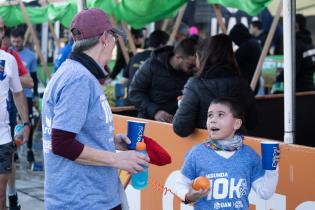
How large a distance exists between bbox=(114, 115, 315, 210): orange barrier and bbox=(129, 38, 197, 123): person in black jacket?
275 millimetres

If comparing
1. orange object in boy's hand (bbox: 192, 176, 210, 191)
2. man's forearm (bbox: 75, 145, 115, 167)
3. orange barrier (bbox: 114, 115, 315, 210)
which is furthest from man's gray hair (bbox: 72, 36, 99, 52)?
orange barrier (bbox: 114, 115, 315, 210)

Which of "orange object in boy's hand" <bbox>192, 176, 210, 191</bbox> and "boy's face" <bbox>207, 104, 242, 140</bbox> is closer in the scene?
"orange object in boy's hand" <bbox>192, 176, 210, 191</bbox>

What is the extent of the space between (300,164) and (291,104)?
522 mm

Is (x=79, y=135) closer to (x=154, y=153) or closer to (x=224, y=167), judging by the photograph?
(x=154, y=153)

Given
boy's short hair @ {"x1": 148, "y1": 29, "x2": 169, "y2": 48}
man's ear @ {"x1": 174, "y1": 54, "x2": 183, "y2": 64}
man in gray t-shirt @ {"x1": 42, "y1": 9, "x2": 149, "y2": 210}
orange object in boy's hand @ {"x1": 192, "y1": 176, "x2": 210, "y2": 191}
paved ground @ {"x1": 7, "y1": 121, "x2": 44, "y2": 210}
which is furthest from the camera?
boy's short hair @ {"x1": 148, "y1": 29, "x2": 169, "y2": 48}

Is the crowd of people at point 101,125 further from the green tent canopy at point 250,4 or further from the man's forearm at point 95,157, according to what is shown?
the green tent canopy at point 250,4

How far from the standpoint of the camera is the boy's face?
394 cm

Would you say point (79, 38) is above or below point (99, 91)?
above

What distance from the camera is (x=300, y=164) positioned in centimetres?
444

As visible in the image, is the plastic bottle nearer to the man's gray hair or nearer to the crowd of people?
the crowd of people

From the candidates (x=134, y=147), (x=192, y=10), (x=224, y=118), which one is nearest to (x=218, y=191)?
(x=224, y=118)

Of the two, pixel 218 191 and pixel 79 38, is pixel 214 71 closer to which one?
pixel 218 191

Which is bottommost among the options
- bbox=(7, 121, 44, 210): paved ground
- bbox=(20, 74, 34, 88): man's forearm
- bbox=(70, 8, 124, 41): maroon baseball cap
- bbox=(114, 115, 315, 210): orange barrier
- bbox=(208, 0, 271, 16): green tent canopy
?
bbox=(7, 121, 44, 210): paved ground

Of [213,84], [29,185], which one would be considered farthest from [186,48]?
[29,185]
